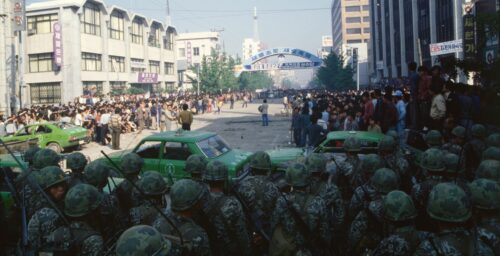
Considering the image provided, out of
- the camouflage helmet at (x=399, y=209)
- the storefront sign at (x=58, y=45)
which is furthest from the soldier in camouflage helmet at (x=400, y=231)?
the storefront sign at (x=58, y=45)

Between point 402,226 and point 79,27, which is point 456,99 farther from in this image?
point 79,27

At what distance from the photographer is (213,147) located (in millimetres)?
9852

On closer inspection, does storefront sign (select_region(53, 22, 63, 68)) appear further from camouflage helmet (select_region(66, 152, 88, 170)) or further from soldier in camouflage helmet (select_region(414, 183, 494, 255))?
soldier in camouflage helmet (select_region(414, 183, 494, 255))

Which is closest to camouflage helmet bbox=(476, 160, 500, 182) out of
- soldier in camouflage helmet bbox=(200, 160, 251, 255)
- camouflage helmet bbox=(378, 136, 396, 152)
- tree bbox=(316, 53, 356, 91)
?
camouflage helmet bbox=(378, 136, 396, 152)

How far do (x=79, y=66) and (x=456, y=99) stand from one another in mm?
39119

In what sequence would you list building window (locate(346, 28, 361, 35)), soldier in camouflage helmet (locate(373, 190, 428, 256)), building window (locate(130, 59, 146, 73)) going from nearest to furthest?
soldier in camouflage helmet (locate(373, 190, 428, 256)) < building window (locate(130, 59, 146, 73)) < building window (locate(346, 28, 361, 35))

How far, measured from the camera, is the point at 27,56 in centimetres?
4322

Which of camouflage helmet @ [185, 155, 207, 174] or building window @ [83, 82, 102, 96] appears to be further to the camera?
building window @ [83, 82, 102, 96]

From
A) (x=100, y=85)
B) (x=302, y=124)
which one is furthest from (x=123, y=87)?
(x=302, y=124)

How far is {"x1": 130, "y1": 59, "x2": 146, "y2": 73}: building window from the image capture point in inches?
2055

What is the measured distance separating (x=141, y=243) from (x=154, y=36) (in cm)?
5994

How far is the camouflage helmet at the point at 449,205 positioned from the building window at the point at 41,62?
44673 millimetres

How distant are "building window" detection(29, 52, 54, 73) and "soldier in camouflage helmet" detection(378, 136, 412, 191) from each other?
42.0 meters

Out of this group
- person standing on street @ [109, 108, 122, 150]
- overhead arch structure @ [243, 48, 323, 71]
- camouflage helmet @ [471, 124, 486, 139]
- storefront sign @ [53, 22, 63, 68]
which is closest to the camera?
camouflage helmet @ [471, 124, 486, 139]
